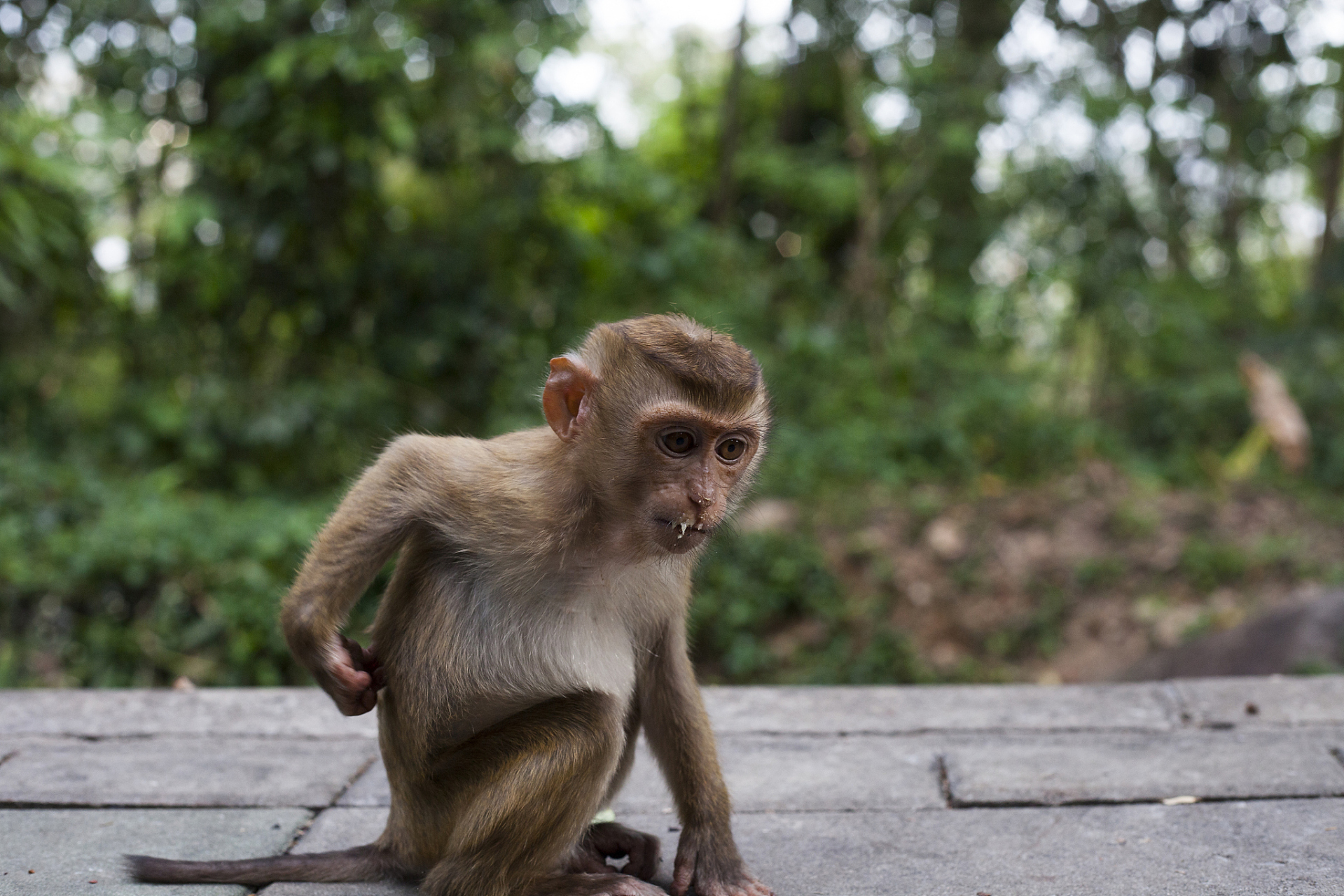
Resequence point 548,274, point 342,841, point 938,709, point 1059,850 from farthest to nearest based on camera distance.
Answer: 1. point 548,274
2. point 938,709
3. point 342,841
4. point 1059,850

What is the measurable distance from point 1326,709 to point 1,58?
8479 millimetres

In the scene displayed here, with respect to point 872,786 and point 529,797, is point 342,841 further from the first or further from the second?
point 872,786

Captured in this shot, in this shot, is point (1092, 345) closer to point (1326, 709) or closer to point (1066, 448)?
point (1066, 448)

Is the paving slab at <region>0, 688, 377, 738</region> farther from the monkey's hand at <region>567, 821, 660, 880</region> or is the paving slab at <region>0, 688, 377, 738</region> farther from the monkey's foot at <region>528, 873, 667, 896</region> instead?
the monkey's foot at <region>528, 873, 667, 896</region>

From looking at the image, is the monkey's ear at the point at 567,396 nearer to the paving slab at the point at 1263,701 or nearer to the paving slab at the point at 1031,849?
the paving slab at the point at 1031,849

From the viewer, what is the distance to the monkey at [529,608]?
2.43 meters

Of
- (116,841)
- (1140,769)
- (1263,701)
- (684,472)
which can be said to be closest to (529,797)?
(684,472)

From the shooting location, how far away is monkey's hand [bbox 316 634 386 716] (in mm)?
2416

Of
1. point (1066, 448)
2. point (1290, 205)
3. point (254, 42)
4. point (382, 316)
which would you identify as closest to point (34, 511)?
point (382, 316)

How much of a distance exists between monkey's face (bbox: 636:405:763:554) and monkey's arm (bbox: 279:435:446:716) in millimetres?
457

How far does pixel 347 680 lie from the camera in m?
2.42

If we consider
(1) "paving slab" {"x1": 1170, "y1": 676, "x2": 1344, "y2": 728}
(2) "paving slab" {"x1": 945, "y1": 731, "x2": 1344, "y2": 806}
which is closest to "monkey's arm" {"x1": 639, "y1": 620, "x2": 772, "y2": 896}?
(2) "paving slab" {"x1": 945, "y1": 731, "x2": 1344, "y2": 806}

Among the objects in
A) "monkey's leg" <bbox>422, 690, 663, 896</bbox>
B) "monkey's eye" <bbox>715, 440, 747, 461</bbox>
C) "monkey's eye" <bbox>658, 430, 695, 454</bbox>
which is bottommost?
"monkey's leg" <bbox>422, 690, 663, 896</bbox>

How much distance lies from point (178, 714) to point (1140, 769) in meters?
3.07
